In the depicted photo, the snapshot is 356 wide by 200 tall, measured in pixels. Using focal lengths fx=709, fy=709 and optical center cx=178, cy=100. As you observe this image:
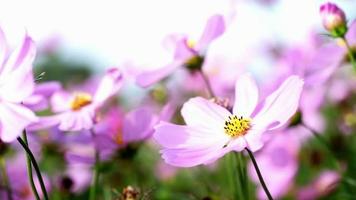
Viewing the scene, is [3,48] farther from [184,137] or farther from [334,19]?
[334,19]

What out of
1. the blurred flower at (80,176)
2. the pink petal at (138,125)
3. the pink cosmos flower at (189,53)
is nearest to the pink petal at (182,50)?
the pink cosmos flower at (189,53)

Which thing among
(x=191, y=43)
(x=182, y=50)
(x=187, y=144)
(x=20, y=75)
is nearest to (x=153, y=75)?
(x=182, y=50)

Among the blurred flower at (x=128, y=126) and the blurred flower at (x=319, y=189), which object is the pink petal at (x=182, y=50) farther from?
the blurred flower at (x=319, y=189)

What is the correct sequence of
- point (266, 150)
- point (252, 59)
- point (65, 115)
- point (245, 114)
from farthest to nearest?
point (252, 59) < point (266, 150) < point (65, 115) < point (245, 114)

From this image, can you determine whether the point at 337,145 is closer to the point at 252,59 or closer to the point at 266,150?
the point at 266,150

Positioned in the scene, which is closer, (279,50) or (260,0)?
(260,0)

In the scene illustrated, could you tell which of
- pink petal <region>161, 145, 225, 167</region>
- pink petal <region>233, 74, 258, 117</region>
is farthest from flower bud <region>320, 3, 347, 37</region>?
pink petal <region>161, 145, 225, 167</region>

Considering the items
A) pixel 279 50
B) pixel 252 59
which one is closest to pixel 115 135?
pixel 252 59

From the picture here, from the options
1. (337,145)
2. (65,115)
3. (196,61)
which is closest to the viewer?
(65,115)
